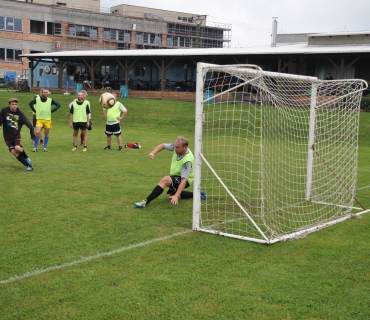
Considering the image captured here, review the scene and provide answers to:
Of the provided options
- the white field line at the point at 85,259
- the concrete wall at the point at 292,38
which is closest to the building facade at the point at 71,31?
the concrete wall at the point at 292,38

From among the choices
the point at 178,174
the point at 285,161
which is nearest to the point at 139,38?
the point at 285,161

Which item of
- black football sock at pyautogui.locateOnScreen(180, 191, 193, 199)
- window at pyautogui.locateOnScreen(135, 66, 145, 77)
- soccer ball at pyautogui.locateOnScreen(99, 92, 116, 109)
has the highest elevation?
window at pyautogui.locateOnScreen(135, 66, 145, 77)

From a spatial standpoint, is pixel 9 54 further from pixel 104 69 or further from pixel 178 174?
pixel 178 174

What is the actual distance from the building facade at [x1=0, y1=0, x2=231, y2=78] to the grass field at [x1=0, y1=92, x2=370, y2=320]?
51.8 meters

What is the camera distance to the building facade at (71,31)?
59.0 m

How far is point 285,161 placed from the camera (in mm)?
11703

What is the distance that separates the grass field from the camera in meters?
4.65

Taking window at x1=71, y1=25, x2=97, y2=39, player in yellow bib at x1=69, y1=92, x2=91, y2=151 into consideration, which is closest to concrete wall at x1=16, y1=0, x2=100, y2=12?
window at x1=71, y1=25, x2=97, y2=39

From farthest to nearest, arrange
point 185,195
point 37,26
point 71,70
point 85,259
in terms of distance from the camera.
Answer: point 37,26, point 71,70, point 185,195, point 85,259

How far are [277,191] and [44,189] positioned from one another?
4514 millimetres

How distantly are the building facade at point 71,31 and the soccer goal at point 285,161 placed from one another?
51159 millimetres

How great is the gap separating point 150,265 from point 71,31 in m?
63.3

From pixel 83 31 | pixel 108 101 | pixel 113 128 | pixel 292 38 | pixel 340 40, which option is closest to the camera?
pixel 108 101

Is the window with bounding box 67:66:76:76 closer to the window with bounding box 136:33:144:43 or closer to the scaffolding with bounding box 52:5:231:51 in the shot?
the scaffolding with bounding box 52:5:231:51
